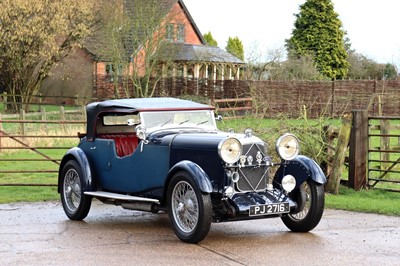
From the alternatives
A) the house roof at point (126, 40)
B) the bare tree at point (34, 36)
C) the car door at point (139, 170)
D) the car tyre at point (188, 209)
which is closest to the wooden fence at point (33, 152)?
the car door at point (139, 170)

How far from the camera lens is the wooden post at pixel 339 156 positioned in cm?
1316

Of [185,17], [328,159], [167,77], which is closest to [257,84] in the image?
[167,77]

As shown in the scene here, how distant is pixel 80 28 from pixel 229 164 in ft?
108

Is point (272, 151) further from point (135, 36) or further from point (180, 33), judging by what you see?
point (180, 33)

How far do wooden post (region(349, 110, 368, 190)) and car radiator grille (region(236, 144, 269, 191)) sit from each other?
4.32 metres

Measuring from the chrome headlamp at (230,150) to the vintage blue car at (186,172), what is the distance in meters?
0.01

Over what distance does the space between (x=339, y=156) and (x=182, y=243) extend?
5.25 m

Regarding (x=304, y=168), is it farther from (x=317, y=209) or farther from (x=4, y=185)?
(x=4, y=185)

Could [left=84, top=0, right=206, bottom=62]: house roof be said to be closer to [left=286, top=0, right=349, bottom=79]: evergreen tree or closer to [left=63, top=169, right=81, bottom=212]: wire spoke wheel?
[left=286, top=0, right=349, bottom=79]: evergreen tree

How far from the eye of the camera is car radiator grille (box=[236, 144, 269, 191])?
9141mm

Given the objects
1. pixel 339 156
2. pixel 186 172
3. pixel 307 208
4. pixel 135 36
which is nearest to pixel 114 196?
pixel 186 172

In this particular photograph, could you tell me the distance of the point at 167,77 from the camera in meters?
44.7

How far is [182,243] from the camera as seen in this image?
877 centimetres

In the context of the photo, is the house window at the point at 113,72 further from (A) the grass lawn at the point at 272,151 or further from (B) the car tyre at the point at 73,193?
(B) the car tyre at the point at 73,193
